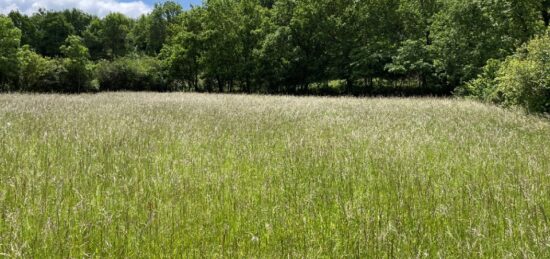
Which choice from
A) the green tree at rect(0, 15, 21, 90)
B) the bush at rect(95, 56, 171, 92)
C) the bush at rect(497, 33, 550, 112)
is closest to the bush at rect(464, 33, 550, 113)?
the bush at rect(497, 33, 550, 112)

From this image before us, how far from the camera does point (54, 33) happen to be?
236 feet

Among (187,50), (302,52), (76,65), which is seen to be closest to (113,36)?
(187,50)

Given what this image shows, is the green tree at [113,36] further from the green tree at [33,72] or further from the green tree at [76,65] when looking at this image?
the green tree at [33,72]

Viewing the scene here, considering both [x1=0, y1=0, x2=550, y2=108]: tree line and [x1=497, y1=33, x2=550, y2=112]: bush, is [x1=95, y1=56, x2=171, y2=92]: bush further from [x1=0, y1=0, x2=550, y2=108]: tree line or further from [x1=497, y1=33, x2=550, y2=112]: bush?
[x1=497, y1=33, x2=550, y2=112]: bush

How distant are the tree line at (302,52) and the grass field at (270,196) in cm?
2346

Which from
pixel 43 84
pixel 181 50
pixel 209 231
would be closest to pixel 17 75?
pixel 43 84

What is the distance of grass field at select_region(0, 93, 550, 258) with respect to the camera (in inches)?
109

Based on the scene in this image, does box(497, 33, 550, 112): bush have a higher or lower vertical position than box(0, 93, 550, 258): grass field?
higher

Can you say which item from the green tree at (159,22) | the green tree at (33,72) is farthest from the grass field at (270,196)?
the green tree at (159,22)

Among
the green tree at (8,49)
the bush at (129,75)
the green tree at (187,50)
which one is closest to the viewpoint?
the green tree at (8,49)

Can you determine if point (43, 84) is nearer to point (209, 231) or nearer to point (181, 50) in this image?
point (181, 50)

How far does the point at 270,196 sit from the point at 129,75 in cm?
4087

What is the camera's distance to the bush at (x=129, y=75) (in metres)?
39.7

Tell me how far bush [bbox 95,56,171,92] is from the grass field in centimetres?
3516
